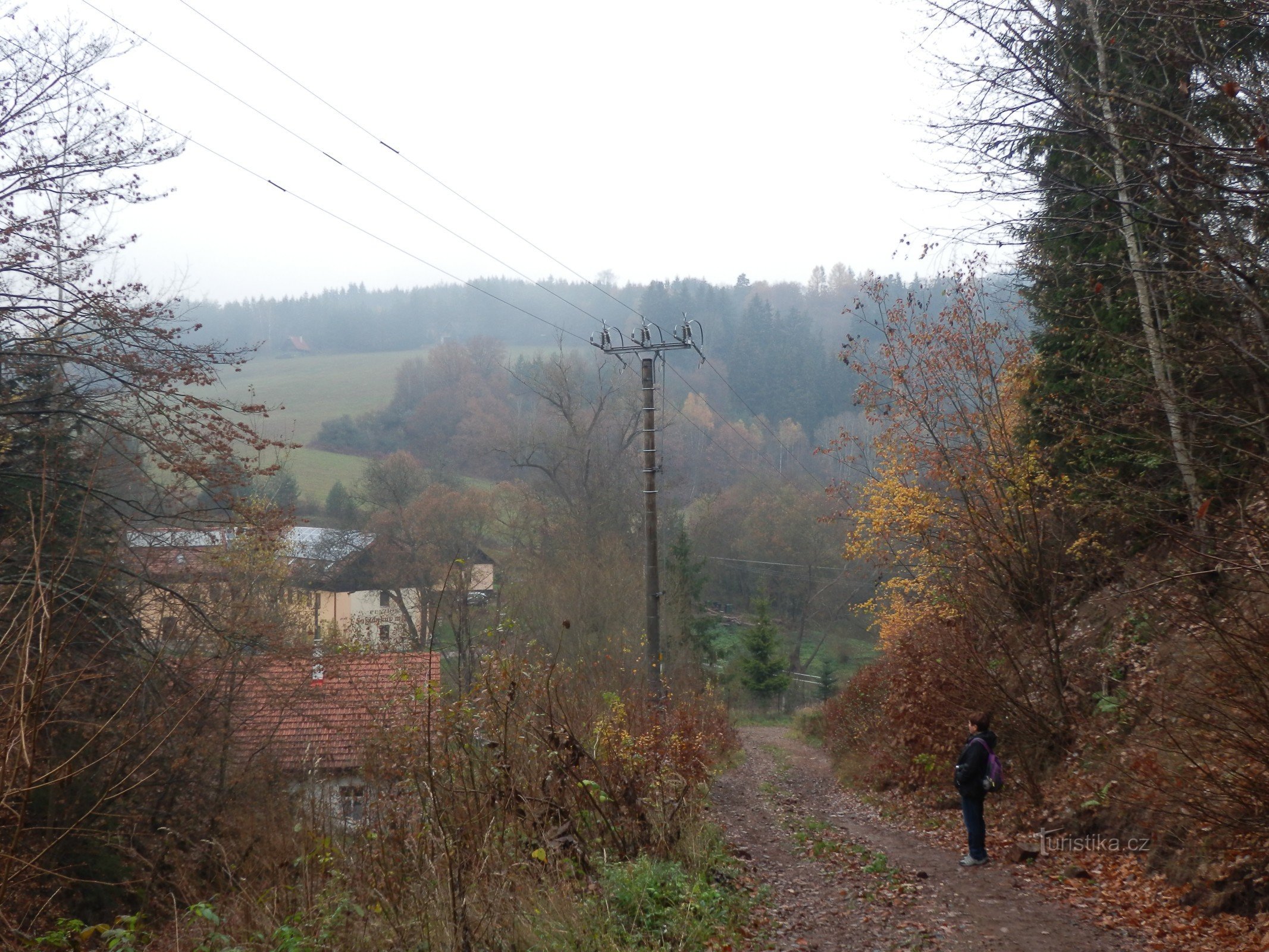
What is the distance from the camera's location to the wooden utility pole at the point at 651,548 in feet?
53.5

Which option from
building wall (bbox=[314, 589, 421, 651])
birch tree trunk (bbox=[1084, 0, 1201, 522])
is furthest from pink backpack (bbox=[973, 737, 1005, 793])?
building wall (bbox=[314, 589, 421, 651])

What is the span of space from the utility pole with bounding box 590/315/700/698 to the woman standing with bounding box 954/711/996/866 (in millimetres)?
7163

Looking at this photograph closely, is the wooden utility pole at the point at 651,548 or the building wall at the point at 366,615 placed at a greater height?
the wooden utility pole at the point at 651,548

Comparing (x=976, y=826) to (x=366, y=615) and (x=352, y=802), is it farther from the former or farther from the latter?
(x=366, y=615)

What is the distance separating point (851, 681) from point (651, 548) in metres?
10.1

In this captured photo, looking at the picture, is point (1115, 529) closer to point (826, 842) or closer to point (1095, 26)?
point (826, 842)

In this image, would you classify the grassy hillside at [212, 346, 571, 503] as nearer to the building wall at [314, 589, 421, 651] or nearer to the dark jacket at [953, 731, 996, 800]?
the building wall at [314, 589, 421, 651]

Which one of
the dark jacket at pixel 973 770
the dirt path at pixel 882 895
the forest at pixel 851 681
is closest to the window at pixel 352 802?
the forest at pixel 851 681

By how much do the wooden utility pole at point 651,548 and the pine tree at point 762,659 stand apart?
26.3 metres

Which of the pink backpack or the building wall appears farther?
the building wall

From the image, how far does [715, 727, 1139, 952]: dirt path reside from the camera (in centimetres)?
628

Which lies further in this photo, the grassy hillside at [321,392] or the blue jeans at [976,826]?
the grassy hillside at [321,392]

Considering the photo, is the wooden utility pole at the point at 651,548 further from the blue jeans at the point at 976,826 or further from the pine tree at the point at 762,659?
the pine tree at the point at 762,659

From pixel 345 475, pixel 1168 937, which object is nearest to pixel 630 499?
pixel 345 475
